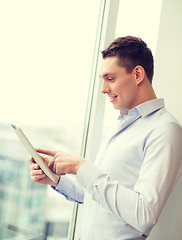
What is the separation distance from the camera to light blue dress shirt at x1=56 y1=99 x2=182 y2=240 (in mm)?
996

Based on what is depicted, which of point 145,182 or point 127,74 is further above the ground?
point 127,74

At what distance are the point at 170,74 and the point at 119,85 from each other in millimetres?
423

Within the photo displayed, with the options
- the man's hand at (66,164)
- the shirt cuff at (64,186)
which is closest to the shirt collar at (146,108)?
the man's hand at (66,164)

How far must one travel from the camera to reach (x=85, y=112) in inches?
71.8

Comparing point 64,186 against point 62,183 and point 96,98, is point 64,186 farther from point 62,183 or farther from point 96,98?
point 96,98

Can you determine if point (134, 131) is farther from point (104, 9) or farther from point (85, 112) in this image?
point (104, 9)

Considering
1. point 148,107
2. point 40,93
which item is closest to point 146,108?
point 148,107

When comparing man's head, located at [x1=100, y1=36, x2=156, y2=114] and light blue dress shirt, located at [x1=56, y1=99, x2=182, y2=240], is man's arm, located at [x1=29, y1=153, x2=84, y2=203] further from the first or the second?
man's head, located at [x1=100, y1=36, x2=156, y2=114]

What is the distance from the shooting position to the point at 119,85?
124 centimetres

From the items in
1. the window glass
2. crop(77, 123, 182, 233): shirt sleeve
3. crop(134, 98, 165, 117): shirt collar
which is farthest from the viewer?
the window glass

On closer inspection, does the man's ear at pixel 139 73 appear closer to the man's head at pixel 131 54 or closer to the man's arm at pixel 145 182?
the man's head at pixel 131 54

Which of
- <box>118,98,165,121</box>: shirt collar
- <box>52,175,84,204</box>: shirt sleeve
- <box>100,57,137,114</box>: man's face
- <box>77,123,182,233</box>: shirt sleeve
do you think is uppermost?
<box>100,57,137,114</box>: man's face

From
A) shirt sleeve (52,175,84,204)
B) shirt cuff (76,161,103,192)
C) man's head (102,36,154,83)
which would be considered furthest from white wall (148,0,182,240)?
shirt cuff (76,161,103,192)

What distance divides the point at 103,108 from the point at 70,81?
246 millimetres
